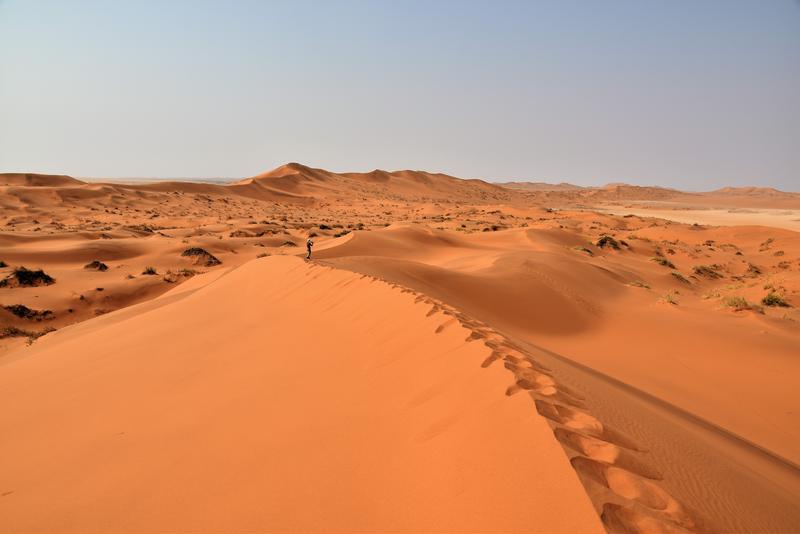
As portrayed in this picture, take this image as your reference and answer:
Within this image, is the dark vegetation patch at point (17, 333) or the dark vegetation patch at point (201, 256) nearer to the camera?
the dark vegetation patch at point (17, 333)

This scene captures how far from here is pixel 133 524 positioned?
2.18 m

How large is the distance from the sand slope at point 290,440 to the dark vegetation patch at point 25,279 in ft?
29.4

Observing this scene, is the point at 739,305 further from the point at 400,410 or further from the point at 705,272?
the point at 705,272

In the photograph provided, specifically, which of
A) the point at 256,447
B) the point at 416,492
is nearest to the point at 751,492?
the point at 416,492

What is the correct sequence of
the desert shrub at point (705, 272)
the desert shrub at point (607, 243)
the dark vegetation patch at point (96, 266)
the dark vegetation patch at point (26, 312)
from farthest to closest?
the desert shrub at point (607, 243)
the desert shrub at point (705, 272)
the dark vegetation patch at point (96, 266)
the dark vegetation patch at point (26, 312)

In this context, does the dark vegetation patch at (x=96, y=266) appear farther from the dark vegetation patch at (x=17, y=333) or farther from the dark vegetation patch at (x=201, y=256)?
the dark vegetation patch at (x=17, y=333)

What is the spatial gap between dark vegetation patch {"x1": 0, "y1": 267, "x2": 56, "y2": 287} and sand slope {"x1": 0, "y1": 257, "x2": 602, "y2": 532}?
353 inches

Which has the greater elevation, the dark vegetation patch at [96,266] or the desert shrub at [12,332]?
the dark vegetation patch at [96,266]

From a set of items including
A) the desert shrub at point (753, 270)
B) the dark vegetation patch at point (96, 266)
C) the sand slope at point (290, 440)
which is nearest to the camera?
the sand slope at point (290, 440)

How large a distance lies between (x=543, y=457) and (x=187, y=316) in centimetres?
632

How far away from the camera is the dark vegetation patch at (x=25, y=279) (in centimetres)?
1260

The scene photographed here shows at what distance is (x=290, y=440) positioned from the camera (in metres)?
2.83

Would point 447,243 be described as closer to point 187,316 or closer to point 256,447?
point 187,316

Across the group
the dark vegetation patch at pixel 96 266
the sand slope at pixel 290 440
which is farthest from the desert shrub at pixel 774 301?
the dark vegetation patch at pixel 96 266
